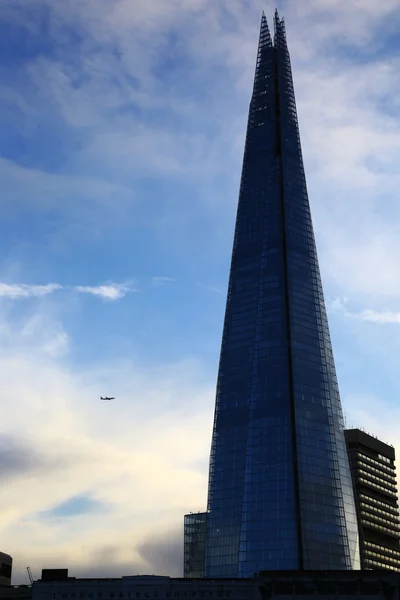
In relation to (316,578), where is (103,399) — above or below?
above

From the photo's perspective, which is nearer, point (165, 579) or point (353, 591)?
point (353, 591)

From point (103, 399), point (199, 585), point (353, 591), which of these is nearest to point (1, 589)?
point (199, 585)

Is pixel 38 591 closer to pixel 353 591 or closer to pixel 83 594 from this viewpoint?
pixel 83 594

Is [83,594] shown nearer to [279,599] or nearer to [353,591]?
[279,599]

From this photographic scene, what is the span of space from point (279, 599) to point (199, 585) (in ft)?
62.7

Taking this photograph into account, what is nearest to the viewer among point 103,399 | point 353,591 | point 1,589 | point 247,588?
point 353,591

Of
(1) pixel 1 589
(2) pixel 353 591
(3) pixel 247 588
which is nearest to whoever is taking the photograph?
(2) pixel 353 591

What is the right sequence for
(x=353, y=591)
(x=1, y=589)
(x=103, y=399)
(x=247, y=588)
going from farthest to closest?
(x=103, y=399) → (x=1, y=589) → (x=247, y=588) → (x=353, y=591)

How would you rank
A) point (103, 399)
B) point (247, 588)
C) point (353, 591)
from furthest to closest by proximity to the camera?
point (103, 399) < point (247, 588) < point (353, 591)

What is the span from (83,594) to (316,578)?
39.1m

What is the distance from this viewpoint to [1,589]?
155 m

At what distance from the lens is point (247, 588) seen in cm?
13900

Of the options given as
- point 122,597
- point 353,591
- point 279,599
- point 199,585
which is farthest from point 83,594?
point 353,591

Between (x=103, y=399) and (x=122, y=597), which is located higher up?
(x=103, y=399)
